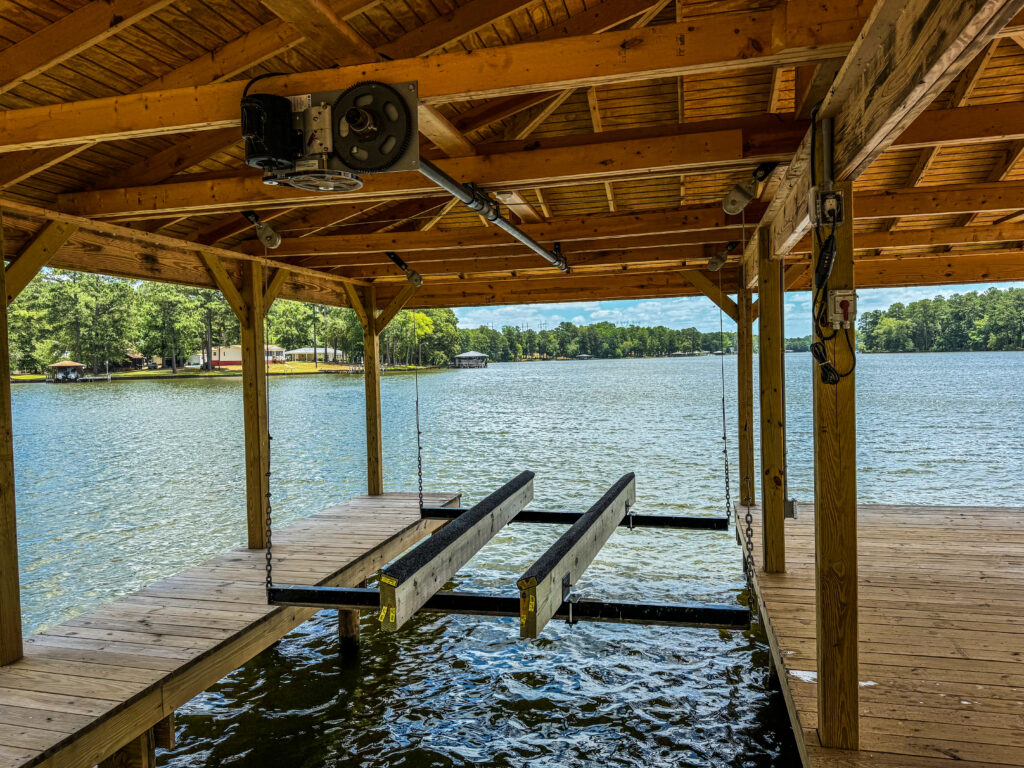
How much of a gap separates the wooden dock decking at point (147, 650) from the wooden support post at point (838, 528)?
10.2 feet

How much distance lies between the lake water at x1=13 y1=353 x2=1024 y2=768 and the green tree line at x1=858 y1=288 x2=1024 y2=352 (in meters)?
26.7

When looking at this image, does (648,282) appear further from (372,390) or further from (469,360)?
(469,360)

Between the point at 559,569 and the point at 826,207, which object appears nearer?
the point at 826,207

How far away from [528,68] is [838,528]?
1.95 m

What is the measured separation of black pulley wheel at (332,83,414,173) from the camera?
242cm

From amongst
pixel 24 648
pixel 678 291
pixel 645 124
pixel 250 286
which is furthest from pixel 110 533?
pixel 645 124

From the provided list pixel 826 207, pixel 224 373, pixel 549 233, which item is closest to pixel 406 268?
pixel 549 233

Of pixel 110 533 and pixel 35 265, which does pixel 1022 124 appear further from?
pixel 110 533

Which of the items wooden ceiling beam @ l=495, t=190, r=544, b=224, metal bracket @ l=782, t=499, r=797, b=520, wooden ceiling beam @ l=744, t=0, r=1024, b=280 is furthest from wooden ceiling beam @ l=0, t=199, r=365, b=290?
metal bracket @ l=782, t=499, r=797, b=520

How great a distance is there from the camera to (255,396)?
6273 millimetres

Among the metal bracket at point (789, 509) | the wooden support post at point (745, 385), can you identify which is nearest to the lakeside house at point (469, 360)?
the wooden support post at point (745, 385)

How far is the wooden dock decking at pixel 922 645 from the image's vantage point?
2.72m

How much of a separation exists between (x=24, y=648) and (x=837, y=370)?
4.52 m

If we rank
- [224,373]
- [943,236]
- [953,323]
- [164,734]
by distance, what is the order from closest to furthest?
[164,734]
[943,236]
[224,373]
[953,323]
